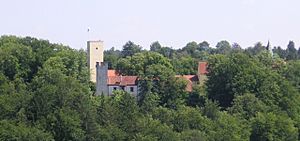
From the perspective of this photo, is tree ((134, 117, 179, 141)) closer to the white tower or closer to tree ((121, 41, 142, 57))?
A: the white tower

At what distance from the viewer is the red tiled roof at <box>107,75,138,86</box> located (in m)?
69.1

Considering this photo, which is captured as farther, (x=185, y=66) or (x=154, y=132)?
(x=185, y=66)

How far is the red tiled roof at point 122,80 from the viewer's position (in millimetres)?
69125

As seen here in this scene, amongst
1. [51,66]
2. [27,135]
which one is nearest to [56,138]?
[27,135]

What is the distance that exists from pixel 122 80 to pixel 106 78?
1.47 meters

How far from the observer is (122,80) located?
70125 millimetres

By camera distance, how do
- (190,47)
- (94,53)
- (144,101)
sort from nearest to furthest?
(144,101), (94,53), (190,47)

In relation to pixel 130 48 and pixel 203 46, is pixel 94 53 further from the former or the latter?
pixel 203 46

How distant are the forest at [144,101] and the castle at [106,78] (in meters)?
1.07

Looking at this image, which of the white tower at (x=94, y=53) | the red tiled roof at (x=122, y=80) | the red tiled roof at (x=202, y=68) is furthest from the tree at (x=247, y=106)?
the white tower at (x=94, y=53)

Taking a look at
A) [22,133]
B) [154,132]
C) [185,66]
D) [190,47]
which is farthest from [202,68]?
[190,47]

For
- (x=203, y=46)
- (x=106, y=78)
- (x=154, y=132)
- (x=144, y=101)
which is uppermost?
(x=203, y=46)

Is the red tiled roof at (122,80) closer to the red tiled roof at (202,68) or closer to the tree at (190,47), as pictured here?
the red tiled roof at (202,68)

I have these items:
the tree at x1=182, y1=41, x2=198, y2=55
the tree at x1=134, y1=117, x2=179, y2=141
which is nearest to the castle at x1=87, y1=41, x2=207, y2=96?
the tree at x1=134, y1=117, x2=179, y2=141
